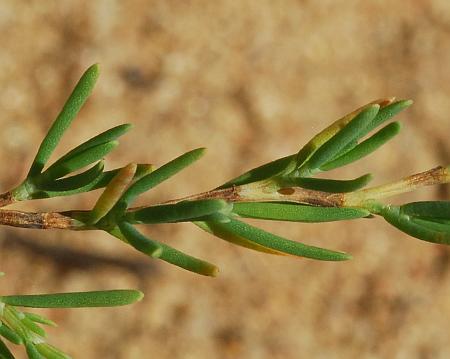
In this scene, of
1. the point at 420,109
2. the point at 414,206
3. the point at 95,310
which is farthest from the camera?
the point at 420,109

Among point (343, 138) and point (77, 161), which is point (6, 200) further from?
point (343, 138)

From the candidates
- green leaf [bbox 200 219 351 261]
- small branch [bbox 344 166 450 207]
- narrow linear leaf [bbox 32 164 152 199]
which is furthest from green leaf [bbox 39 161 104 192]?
small branch [bbox 344 166 450 207]

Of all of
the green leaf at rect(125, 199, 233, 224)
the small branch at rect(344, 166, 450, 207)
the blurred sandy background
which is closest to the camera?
the green leaf at rect(125, 199, 233, 224)

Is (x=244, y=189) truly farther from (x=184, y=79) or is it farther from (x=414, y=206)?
(x=184, y=79)

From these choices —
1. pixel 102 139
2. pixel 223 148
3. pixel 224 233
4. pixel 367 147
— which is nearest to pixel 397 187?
pixel 367 147

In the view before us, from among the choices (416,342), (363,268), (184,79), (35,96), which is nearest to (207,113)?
(184,79)

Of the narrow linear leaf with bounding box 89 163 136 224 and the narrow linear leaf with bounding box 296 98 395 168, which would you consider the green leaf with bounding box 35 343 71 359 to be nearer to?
the narrow linear leaf with bounding box 89 163 136 224

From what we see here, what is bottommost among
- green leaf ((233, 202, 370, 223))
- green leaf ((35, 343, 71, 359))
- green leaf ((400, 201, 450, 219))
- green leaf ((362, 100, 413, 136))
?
green leaf ((35, 343, 71, 359))
